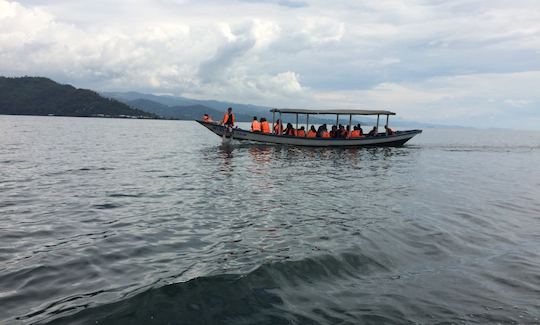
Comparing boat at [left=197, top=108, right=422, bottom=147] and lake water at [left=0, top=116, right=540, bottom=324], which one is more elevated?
boat at [left=197, top=108, right=422, bottom=147]

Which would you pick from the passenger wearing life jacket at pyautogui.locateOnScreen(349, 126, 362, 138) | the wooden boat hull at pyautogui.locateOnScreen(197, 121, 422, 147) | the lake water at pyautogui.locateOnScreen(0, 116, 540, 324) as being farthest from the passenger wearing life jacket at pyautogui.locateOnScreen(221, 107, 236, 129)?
the lake water at pyautogui.locateOnScreen(0, 116, 540, 324)

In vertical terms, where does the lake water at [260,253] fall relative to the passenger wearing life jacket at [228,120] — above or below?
below

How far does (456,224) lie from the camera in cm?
1243

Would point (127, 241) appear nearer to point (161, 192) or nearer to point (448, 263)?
point (161, 192)

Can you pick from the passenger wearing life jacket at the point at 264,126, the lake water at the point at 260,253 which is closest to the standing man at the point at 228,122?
the passenger wearing life jacket at the point at 264,126

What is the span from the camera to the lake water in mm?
6277

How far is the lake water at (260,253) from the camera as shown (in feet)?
20.6

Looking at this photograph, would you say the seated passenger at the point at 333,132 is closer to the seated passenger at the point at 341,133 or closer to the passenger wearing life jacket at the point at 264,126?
the seated passenger at the point at 341,133

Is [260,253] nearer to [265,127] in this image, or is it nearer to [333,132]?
[265,127]

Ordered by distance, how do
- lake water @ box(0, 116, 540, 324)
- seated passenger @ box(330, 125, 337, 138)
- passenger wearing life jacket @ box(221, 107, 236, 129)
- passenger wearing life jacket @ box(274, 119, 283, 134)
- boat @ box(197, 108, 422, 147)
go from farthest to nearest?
1. seated passenger @ box(330, 125, 337, 138)
2. passenger wearing life jacket @ box(274, 119, 283, 134)
3. boat @ box(197, 108, 422, 147)
4. passenger wearing life jacket @ box(221, 107, 236, 129)
5. lake water @ box(0, 116, 540, 324)

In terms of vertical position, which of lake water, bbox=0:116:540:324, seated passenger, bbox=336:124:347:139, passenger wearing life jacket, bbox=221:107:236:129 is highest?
passenger wearing life jacket, bbox=221:107:236:129

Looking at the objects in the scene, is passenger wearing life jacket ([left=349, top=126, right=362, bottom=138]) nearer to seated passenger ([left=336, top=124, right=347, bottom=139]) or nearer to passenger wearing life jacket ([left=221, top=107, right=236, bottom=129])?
seated passenger ([left=336, top=124, right=347, bottom=139])

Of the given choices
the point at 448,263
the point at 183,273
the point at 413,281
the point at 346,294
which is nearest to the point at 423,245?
the point at 448,263

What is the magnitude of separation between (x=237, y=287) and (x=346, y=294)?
199 centimetres
